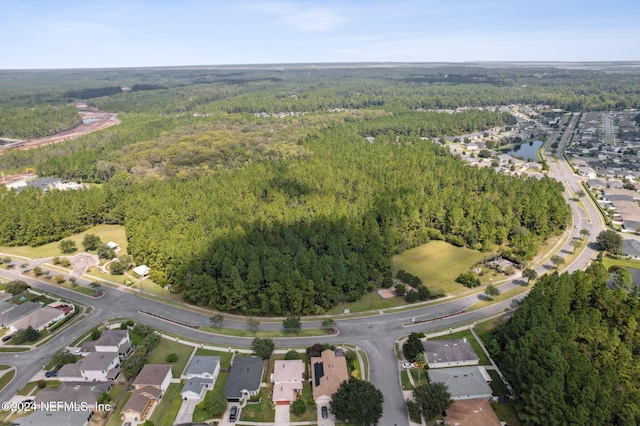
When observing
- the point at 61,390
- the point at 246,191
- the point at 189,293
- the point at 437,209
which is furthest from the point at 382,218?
the point at 61,390

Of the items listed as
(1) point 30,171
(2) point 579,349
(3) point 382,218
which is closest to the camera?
(2) point 579,349

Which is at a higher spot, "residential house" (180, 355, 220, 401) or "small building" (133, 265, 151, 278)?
"small building" (133, 265, 151, 278)

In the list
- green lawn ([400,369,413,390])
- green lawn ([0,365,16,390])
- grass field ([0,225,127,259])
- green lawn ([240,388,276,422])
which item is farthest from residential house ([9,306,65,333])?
green lawn ([400,369,413,390])

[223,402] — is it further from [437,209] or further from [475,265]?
[437,209]

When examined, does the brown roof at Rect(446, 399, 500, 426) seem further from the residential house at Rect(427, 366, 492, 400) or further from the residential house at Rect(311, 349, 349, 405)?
Result: the residential house at Rect(311, 349, 349, 405)

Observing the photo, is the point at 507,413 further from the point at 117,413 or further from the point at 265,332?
the point at 117,413

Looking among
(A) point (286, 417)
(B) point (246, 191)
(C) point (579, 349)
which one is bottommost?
(A) point (286, 417)

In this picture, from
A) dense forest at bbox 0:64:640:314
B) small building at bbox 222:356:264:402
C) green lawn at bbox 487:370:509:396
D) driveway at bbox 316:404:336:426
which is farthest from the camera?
dense forest at bbox 0:64:640:314
